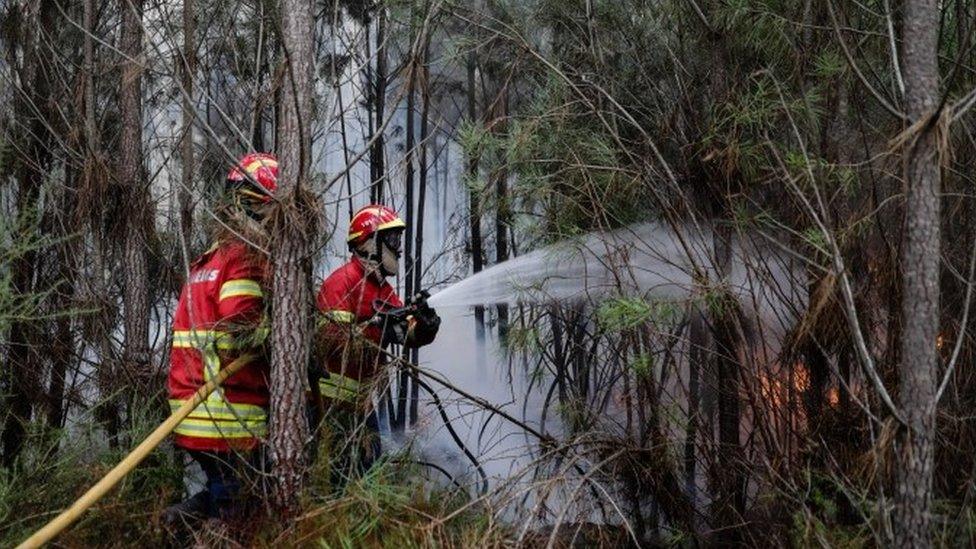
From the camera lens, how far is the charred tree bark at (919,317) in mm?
3430

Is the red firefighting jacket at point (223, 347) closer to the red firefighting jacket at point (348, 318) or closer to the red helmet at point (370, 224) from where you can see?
the red firefighting jacket at point (348, 318)

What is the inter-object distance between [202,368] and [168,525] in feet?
2.26

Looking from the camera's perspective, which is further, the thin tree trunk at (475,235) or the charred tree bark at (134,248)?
the thin tree trunk at (475,235)

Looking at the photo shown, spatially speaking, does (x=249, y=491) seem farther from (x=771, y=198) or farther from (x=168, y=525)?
(x=771, y=198)

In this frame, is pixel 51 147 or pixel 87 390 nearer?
pixel 87 390

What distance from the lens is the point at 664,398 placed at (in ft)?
19.7

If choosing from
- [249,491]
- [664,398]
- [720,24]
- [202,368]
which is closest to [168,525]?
[249,491]

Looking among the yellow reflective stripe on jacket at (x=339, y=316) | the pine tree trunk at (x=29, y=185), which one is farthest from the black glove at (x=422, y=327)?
the pine tree trunk at (x=29, y=185)

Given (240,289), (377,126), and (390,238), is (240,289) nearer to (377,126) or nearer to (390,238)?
(390,238)

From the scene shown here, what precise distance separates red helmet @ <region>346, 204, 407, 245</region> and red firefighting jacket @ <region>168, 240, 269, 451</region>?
36.8 inches

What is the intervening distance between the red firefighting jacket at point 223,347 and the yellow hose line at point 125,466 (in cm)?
7

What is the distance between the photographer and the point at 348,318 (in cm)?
505

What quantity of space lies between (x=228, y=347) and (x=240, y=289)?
0.27m

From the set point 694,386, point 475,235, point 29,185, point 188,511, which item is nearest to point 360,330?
point 188,511
